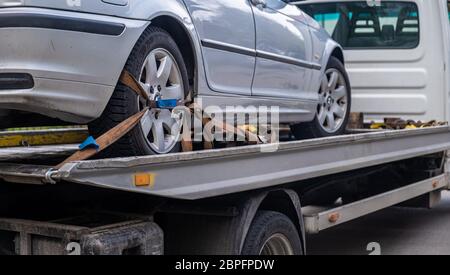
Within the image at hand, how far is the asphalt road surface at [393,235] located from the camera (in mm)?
6321

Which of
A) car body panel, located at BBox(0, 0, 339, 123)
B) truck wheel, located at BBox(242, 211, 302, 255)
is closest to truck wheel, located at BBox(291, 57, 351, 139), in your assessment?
car body panel, located at BBox(0, 0, 339, 123)

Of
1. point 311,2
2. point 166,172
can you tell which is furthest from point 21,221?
point 311,2

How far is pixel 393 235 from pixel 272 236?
11.5 feet

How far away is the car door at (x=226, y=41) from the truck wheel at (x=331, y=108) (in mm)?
1340

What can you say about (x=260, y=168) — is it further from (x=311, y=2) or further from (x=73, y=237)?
(x=311, y=2)

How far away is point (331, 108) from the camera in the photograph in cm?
618

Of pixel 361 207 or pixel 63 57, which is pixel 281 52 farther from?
pixel 63 57

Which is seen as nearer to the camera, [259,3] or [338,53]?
[259,3]

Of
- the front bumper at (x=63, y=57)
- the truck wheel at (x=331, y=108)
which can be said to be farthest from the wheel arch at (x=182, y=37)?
the truck wheel at (x=331, y=108)

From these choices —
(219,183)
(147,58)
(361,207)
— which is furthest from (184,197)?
(361,207)

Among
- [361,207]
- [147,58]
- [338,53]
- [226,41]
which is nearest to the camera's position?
[147,58]

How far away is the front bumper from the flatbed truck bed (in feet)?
1.14

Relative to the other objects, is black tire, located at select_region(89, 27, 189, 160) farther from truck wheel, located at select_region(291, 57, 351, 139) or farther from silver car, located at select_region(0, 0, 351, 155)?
truck wheel, located at select_region(291, 57, 351, 139)

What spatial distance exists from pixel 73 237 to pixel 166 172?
0.48 metres
